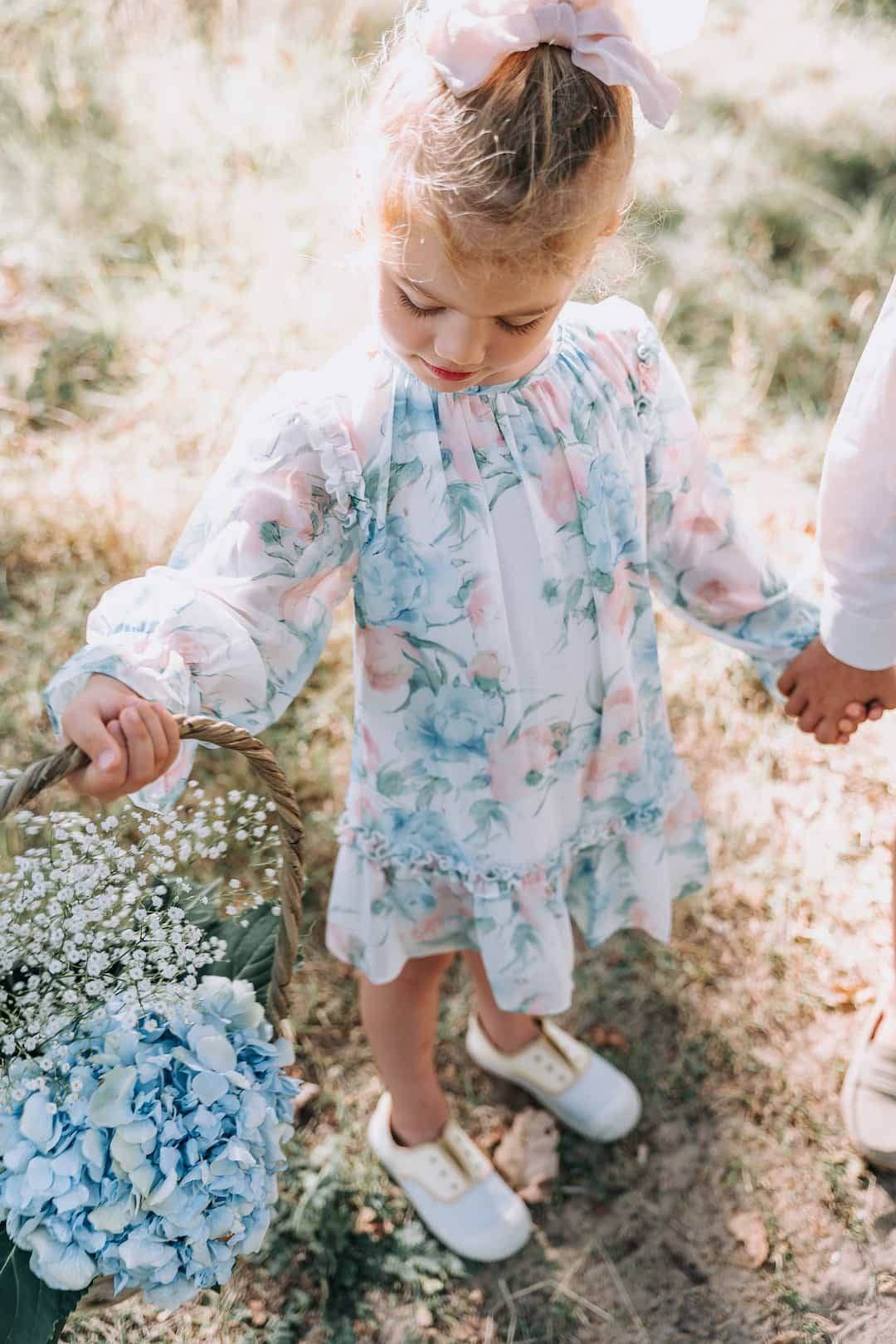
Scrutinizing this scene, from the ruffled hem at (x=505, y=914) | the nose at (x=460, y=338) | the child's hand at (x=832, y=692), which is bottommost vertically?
the ruffled hem at (x=505, y=914)

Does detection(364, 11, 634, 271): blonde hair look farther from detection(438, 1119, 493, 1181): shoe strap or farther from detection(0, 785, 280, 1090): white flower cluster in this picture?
detection(438, 1119, 493, 1181): shoe strap

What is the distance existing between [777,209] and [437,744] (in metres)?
2.72

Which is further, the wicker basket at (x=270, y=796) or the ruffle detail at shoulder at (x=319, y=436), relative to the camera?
the ruffle detail at shoulder at (x=319, y=436)

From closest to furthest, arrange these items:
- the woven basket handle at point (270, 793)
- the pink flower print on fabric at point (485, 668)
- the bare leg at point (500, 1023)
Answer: the woven basket handle at point (270, 793) → the pink flower print on fabric at point (485, 668) → the bare leg at point (500, 1023)

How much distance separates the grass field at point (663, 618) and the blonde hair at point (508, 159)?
145 millimetres

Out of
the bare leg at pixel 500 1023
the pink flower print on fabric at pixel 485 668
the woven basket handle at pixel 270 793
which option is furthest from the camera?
the bare leg at pixel 500 1023

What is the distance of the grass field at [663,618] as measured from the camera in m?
1.74

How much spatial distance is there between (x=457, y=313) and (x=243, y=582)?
14.2 inches

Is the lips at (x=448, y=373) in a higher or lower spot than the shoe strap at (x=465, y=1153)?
higher

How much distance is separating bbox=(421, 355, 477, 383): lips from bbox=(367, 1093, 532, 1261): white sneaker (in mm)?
1189

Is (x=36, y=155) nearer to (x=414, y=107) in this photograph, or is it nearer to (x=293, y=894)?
(x=414, y=107)

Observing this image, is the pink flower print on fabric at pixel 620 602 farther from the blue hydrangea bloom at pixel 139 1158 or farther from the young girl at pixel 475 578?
the blue hydrangea bloom at pixel 139 1158

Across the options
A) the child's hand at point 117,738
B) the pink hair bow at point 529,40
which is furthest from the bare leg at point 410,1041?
the pink hair bow at point 529,40

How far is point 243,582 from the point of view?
47.8 inches
